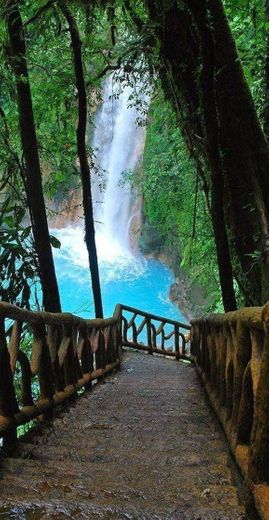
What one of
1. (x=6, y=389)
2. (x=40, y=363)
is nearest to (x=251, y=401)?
(x=6, y=389)

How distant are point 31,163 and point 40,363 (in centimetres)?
290

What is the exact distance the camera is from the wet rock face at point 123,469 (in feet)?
6.17

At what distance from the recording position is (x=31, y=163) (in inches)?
221

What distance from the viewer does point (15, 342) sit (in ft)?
9.56

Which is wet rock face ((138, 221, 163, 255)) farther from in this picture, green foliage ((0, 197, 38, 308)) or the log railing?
the log railing

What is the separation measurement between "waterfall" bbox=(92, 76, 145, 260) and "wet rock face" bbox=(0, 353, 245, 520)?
24.0m

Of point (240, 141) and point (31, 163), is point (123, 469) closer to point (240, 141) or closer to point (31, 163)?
point (31, 163)

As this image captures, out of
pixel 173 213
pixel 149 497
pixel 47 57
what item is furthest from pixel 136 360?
pixel 149 497

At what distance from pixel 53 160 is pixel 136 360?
419 cm

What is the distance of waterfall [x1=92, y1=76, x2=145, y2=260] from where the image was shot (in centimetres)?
2755

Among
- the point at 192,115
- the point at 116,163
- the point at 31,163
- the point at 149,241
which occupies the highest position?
the point at 116,163

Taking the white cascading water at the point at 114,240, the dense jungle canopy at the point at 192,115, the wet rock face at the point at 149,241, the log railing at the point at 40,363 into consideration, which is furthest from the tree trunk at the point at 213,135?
the wet rock face at the point at 149,241

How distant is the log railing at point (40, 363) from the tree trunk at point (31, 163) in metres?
0.76

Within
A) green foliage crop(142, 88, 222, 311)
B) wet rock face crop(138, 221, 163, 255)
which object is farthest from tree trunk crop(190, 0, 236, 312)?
wet rock face crop(138, 221, 163, 255)
